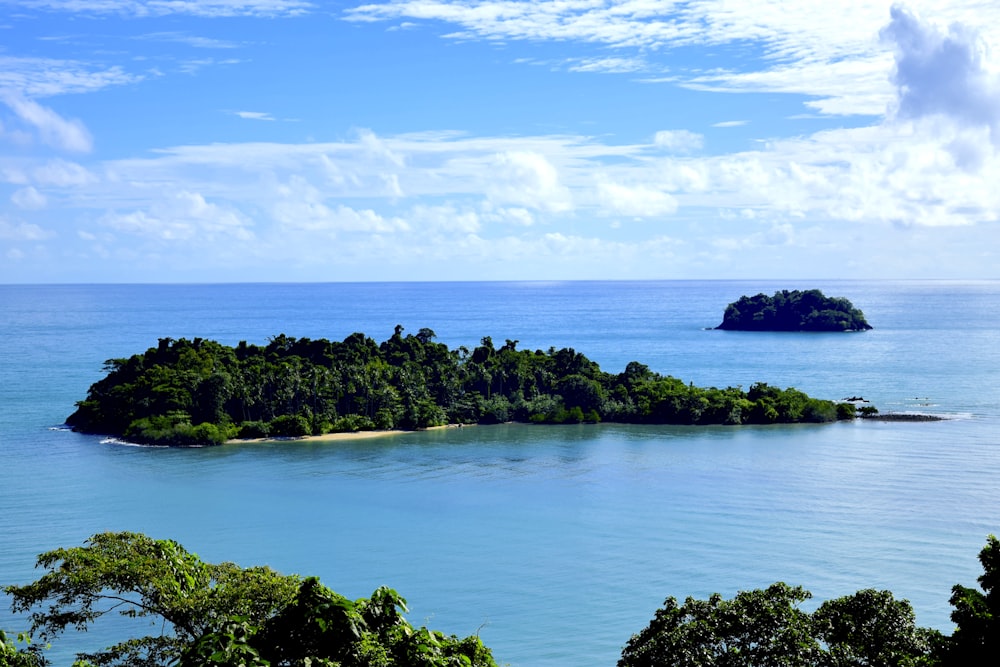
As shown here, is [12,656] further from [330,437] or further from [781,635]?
[330,437]

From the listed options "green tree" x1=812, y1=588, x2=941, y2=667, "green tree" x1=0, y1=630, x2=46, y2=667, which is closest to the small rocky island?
"green tree" x1=812, y1=588, x2=941, y2=667

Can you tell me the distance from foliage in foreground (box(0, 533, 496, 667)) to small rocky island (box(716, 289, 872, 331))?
5856 inches

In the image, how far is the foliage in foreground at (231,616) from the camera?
41.7ft

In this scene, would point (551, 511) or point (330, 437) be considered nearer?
point (551, 511)

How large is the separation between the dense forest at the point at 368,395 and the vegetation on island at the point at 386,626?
45.4 metres

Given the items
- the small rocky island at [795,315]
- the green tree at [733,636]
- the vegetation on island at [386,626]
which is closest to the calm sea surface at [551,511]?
the vegetation on island at [386,626]

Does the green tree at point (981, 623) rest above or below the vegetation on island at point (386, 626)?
above

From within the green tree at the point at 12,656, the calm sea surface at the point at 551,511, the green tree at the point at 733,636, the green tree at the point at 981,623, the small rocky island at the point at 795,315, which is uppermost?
the small rocky island at the point at 795,315

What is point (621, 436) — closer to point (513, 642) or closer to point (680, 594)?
point (680, 594)

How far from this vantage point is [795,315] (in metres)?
157

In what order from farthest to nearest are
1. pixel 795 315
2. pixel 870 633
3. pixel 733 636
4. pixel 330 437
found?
pixel 795 315 < pixel 330 437 < pixel 870 633 < pixel 733 636

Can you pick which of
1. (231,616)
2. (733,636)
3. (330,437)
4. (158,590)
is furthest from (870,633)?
(330,437)

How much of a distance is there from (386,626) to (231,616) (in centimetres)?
302

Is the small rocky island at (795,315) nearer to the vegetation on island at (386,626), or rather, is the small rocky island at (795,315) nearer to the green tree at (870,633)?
the green tree at (870,633)
